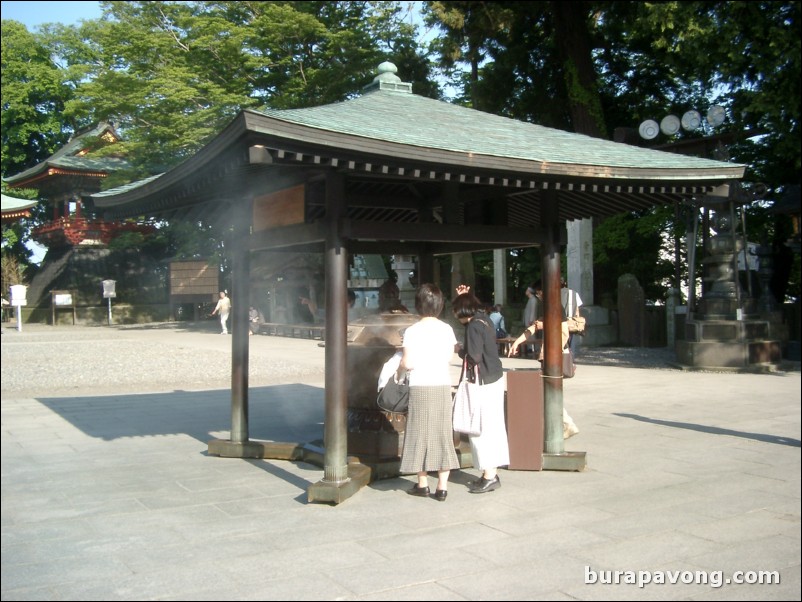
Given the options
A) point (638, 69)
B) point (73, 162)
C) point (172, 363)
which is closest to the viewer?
point (172, 363)

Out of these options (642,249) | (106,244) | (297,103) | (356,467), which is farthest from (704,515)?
(106,244)

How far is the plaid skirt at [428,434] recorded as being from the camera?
18.4 ft

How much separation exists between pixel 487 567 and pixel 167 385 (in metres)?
10.4

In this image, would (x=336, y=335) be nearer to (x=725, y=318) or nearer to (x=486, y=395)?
(x=486, y=395)

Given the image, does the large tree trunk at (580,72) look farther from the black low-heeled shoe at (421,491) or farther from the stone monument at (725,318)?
the black low-heeled shoe at (421,491)

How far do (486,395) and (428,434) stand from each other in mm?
579

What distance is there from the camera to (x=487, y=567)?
13.7 feet

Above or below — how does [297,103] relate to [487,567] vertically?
above

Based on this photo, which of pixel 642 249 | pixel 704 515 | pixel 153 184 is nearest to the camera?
pixel 704 515

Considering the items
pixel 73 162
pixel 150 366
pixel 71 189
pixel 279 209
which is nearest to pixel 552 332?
pixel 279 209

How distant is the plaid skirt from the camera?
18.4 feet

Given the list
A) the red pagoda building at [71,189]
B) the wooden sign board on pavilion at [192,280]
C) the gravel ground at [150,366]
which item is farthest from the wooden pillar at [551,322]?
the red pagoda building at [71,189]

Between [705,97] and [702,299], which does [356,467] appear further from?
[705,97]

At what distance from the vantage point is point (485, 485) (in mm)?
5852
